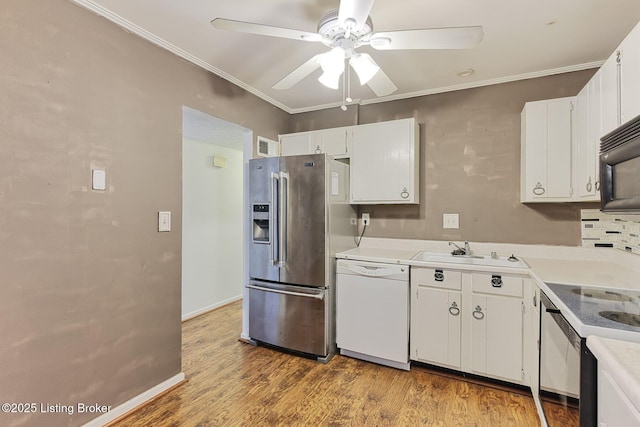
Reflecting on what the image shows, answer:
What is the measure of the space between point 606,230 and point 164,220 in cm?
324

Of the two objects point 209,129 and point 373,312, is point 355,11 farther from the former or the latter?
point 209,129

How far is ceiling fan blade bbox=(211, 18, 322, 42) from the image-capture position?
1.40 m

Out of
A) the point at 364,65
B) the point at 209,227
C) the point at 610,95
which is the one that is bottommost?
the point at 209,227

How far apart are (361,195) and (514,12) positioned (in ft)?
5.53

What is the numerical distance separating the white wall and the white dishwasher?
201cm

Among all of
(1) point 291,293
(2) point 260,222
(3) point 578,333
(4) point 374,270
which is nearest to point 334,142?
(2) point 260,222

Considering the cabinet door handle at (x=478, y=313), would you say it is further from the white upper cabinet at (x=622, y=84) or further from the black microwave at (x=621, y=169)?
the white upper cabinet at (x=622, y=84)

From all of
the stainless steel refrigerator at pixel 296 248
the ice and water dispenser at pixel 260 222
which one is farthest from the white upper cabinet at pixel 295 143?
the ice and water dispenser at pixel 260 222

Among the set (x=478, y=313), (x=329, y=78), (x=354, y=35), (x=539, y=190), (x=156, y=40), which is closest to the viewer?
(x=354, y=35)

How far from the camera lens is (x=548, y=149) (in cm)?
226

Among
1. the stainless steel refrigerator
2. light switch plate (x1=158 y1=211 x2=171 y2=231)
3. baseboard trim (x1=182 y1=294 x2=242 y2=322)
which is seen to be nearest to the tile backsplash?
the stainless steel refrigerator

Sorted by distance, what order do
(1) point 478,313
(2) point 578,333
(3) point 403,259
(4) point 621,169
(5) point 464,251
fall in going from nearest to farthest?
(2) point 578,333
(4) point 621,169
(1) point 478,313
(3) point 403,259
(5) point 464,251

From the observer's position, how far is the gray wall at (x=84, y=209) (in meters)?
1.46

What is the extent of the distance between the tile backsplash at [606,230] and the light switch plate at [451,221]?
889 millimetres
